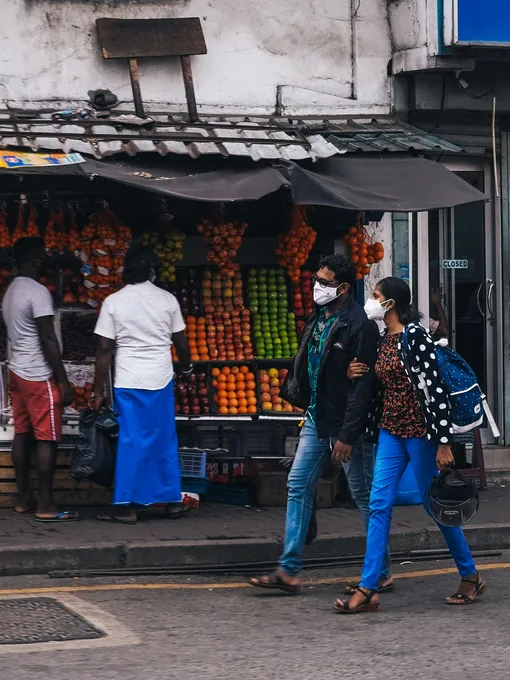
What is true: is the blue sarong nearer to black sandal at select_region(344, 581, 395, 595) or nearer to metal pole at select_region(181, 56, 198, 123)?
black sandal at select_region(344, 581, 395, 595)

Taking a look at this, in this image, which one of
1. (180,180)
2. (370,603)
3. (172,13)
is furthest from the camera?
(172,13)

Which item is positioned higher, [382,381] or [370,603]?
[382,381]

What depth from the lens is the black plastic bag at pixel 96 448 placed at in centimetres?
880

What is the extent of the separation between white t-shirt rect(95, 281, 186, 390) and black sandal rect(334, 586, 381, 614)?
2.73 meters

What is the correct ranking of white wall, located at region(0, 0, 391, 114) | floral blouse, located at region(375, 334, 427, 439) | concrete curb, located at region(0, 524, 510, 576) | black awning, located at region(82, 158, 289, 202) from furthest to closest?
white wall, located at region(0, 0, 391, 114) < black awning, located at region(82, 158, 289, 202) < concrete curb, located at region(0, 524, 510, 576) < floral blouse, located at region(375, 334, 427, 439)

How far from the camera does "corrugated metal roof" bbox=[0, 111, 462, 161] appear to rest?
909cm

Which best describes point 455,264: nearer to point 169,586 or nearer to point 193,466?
point 193,466

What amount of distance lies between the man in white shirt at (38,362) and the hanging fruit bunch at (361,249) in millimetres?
2577

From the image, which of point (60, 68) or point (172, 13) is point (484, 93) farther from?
point (60, 68)

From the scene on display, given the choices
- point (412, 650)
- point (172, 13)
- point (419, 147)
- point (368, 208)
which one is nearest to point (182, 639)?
point (412, 650)

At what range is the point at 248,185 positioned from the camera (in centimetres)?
889

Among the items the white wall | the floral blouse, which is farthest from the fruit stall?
the floral blouse

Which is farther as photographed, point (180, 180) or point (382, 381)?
point (180, 180)

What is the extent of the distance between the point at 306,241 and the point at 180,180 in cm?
148
